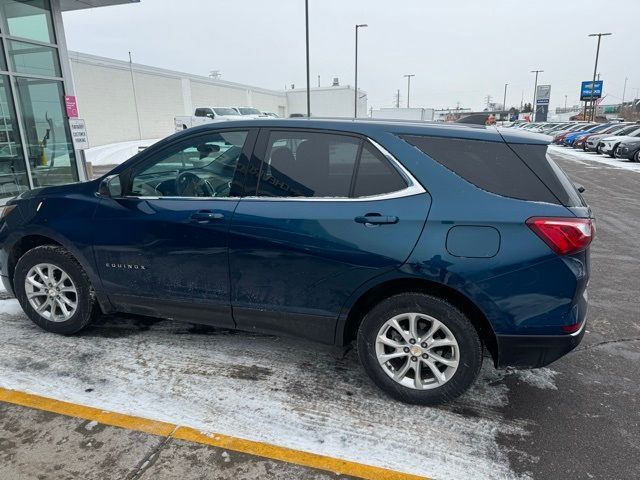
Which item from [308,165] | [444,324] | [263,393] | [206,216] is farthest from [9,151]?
[444,324]

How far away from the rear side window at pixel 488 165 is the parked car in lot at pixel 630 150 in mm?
20932

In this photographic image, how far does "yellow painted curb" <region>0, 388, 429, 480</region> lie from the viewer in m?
2.38

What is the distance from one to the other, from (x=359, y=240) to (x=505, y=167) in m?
0.95

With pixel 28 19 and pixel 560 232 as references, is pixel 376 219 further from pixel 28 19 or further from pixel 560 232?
pixel 28 19

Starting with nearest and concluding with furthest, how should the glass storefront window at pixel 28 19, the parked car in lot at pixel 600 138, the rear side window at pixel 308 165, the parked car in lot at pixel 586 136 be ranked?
the rear side window at pixel 308 165
the glass storefront window at pixel 28 19
the parked car in lot at pixel 600 138
the parked car in lot at pixel 586 136

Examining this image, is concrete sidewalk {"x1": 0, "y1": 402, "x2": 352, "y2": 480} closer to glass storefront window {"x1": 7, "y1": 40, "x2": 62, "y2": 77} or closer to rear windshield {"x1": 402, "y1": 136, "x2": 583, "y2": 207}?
rear windshield {"x1": 402, "y1": 136, "x2": 583, "y2": 207}

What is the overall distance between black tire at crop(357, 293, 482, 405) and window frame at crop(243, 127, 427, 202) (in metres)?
0.61

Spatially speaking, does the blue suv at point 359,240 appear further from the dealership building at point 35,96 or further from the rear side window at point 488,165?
the dealership building at point 35,96

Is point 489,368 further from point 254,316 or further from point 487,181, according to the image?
point 254,316

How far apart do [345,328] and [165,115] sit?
1368 inches

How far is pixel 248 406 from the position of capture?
2.91 metres

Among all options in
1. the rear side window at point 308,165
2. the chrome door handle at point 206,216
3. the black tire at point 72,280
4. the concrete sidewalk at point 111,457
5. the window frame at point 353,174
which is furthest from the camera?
the black tire at point 72,280

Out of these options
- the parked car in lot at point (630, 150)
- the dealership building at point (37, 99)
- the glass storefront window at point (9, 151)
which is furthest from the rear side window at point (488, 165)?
the parked car in lot at point (630, 150)

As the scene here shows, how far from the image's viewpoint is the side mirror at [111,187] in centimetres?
340
